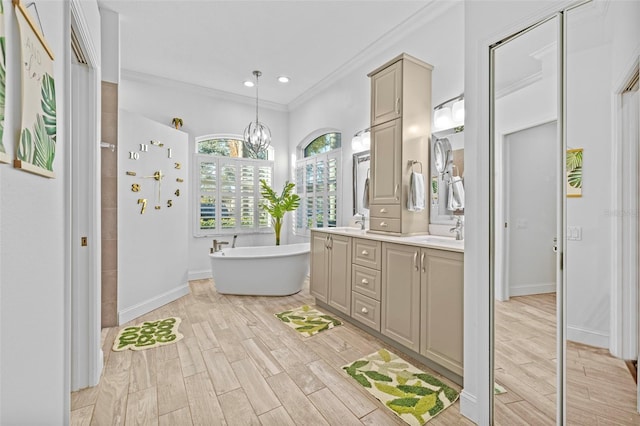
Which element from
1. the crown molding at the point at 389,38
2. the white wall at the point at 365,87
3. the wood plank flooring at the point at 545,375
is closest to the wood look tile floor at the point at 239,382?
the wood plank flooring at the point at 545,375

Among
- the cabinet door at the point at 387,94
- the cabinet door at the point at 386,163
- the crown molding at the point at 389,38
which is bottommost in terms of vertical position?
the cabinet door at the point at 386,163

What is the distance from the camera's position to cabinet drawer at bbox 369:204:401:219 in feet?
9.65

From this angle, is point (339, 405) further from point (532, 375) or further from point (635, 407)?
point (635, 407)

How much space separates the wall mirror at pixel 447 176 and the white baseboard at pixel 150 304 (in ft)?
10.6

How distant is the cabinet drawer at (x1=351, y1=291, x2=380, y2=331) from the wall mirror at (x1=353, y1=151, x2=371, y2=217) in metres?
1.21

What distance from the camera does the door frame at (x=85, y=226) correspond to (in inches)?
81.3

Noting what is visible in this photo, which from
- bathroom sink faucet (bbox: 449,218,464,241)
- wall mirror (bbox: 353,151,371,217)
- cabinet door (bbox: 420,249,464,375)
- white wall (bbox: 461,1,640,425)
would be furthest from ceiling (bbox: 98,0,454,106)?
cabinet door (bbox: 420,249,464,375)

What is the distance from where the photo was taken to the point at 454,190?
2.81m

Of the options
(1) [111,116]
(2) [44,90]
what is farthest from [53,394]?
(1) [111,116]

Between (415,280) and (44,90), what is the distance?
92.0 inches

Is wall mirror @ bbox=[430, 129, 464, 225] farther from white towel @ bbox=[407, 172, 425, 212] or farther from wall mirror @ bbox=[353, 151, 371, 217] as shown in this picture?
wall mirror @ bbox=[353, 151, 371, 217]

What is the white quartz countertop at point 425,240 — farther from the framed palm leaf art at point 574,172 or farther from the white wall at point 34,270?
the white wall at point 34,270

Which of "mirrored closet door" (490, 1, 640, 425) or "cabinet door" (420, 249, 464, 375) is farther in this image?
"cabinet door" (420, 249, 464, 375)

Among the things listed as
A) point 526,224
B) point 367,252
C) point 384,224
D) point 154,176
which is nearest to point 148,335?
point 154,176
